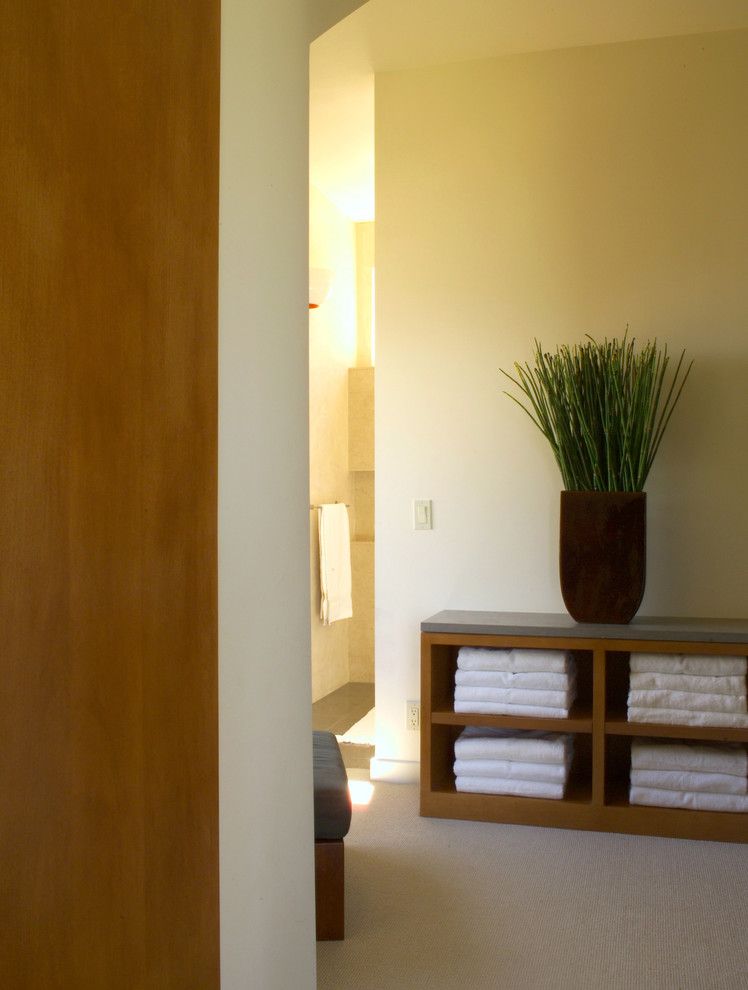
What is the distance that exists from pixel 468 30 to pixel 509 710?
239cm

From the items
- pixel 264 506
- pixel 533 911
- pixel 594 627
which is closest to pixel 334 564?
pixel 594 627

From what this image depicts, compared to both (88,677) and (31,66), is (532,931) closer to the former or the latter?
(88,677)

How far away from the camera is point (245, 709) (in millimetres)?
1329

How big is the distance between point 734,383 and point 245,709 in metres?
2.70

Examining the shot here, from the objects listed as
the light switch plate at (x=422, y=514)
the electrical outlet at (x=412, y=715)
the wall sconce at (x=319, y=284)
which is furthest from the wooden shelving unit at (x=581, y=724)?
the wall sconce at (x=319, y=284)

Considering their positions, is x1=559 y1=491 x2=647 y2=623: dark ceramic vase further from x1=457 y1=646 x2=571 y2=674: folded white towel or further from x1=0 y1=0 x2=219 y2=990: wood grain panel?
x1=0 y1=0 x2=219 y2=990: wood grain panel

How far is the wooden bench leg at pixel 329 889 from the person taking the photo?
2391 mm

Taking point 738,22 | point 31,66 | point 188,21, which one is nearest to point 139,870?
point 31,66

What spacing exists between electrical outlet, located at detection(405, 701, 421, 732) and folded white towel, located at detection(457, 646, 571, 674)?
1.74ft

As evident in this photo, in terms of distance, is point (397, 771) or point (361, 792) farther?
point (397, 771)

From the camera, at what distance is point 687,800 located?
3166 mm

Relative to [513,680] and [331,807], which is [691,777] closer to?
[513,680]

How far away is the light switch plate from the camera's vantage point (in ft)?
12.4

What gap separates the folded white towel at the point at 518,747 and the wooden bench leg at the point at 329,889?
99 centimetres
